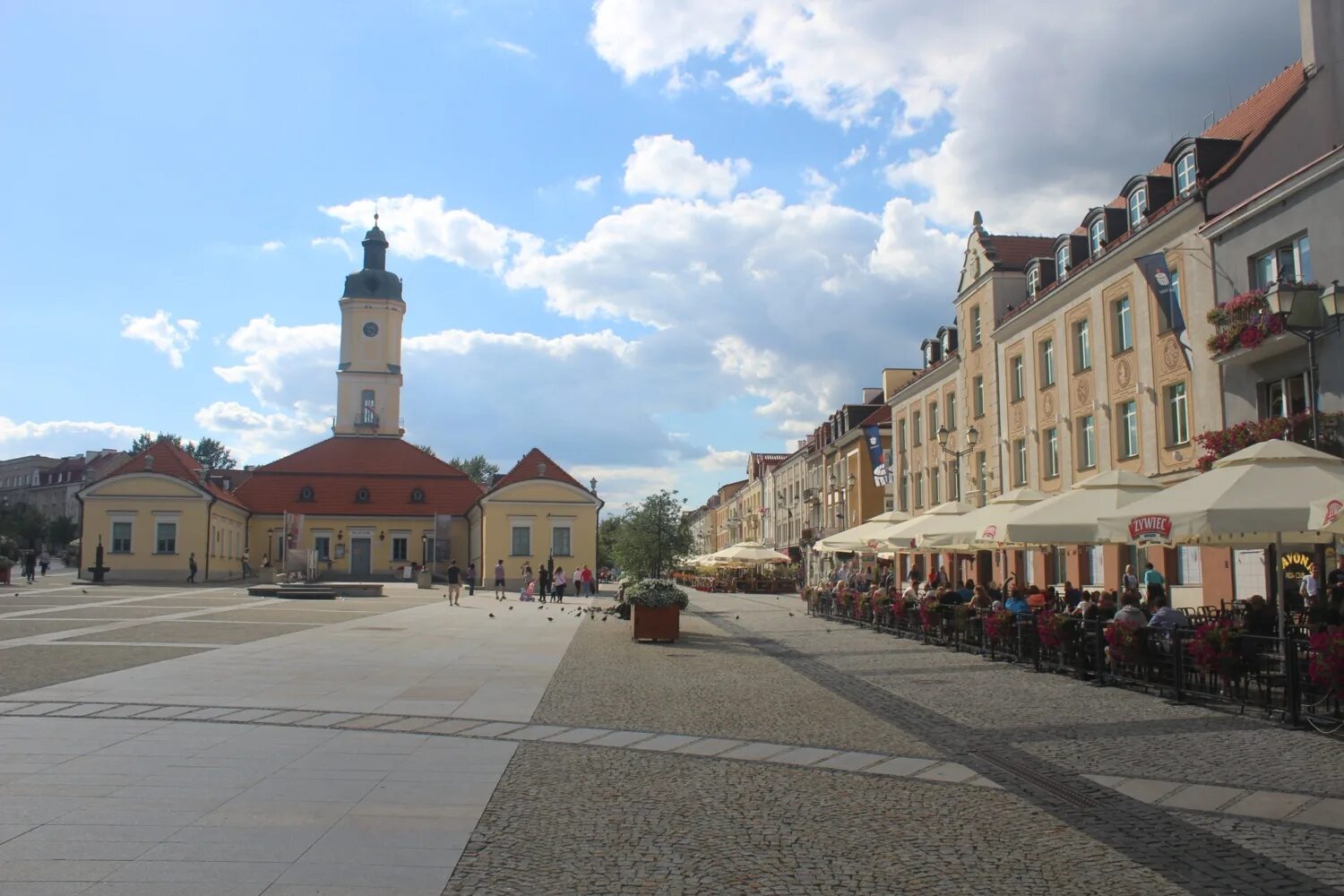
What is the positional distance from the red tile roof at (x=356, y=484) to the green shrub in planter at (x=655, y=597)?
47681 millimetres

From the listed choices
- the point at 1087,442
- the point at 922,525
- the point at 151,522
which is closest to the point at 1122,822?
the point at 922,525

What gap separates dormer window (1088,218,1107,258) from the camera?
27953 mm

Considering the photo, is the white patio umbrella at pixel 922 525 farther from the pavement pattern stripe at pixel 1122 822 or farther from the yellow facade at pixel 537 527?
the yellow facade at pixel 537 527

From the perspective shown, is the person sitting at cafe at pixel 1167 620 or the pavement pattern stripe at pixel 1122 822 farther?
the person sitting at cafe at pixel 1167 620

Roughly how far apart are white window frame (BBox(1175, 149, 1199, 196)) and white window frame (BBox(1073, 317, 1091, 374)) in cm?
479

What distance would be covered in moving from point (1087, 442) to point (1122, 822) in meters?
24.1

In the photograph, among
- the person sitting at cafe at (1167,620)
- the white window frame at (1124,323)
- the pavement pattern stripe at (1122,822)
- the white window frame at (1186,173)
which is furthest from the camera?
the white window frame at (1124,323)

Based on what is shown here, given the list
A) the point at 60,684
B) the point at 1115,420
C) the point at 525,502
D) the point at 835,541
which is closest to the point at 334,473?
the point at 525,502

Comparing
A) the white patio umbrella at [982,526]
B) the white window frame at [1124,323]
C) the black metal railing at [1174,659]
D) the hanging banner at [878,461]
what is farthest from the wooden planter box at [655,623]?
the hanging banner at [878,461]

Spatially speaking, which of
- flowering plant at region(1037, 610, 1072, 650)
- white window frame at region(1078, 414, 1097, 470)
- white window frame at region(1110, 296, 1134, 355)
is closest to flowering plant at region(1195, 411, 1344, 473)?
flowering plant at region(1037, 610, 1072, 650)

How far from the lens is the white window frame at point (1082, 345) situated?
95.1 ft

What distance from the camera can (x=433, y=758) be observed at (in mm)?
8859

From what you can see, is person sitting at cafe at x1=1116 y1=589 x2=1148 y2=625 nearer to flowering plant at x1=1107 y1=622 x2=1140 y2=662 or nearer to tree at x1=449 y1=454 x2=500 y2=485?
flowering plant at x1=1107 y1=622 x2=1140 y2=662

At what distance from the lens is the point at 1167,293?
896 inches
